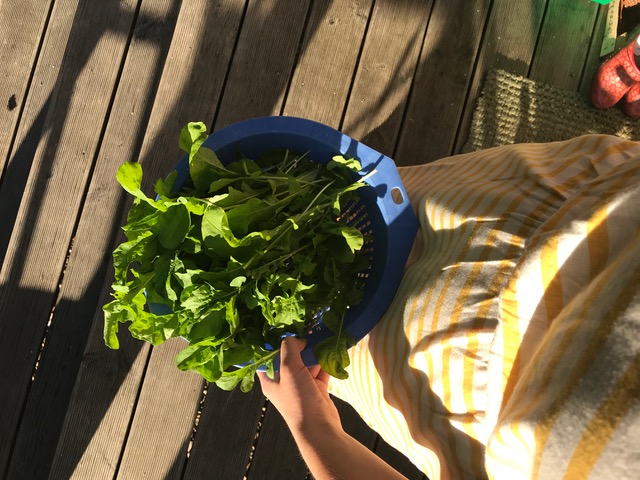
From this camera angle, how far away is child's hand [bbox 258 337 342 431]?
2.50 feet

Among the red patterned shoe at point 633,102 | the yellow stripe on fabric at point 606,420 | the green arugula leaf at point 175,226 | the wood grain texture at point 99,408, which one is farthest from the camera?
the red patterned shoe at point 633,102

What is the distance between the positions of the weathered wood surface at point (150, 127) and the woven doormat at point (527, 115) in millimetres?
38

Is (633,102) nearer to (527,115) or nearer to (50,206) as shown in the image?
(527,115)

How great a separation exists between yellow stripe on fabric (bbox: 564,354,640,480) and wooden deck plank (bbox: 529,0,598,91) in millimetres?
1153

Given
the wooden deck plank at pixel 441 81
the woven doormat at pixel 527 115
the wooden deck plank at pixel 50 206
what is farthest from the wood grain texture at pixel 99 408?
the woven doormat at pixel 527 115

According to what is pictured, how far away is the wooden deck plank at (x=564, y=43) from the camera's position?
130 centimetres

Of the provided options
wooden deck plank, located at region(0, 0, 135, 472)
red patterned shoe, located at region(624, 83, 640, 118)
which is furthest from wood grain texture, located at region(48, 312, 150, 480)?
red patterned shoe, located at region(624, 83, 640, 118)

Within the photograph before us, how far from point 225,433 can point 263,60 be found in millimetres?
895

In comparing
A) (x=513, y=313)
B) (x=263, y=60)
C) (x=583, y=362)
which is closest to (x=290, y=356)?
(x=513, y=313)

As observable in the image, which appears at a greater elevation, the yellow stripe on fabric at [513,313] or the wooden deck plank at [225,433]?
the yellow stripe on fabric at [513,313]

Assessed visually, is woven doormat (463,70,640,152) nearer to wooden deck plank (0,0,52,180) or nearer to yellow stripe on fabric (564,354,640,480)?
yellow stripe on fabric (564,354,640,480)

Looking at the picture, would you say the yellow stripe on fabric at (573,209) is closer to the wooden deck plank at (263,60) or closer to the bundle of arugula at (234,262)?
the bundle of arugula at (234,262)

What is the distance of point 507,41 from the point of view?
129cm

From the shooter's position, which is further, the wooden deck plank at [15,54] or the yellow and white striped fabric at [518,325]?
the wooden deck plank at [15,54]
